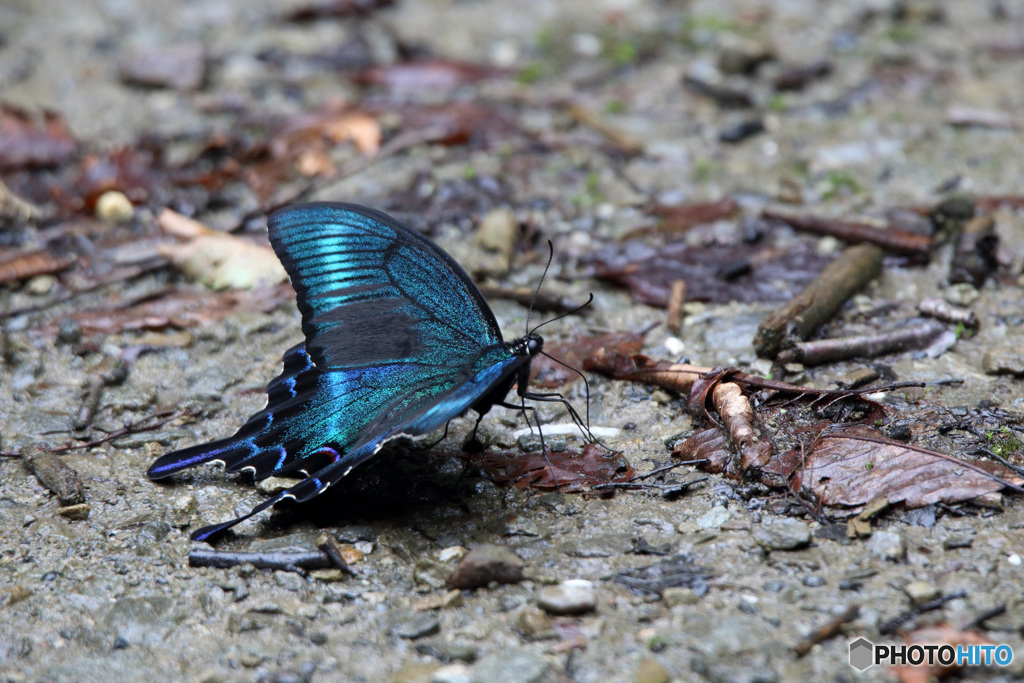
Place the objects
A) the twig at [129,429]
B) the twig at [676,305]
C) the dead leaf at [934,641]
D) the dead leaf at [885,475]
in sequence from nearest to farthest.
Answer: the dead leaf at [934,641] → the dead leaf at [885,475] → the twig at [129,429] → the twig at [676,305]

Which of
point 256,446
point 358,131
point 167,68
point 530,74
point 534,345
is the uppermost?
point 167,68

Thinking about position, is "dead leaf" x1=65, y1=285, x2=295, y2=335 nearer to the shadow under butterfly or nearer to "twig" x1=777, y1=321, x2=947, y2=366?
the shadow under butterfly

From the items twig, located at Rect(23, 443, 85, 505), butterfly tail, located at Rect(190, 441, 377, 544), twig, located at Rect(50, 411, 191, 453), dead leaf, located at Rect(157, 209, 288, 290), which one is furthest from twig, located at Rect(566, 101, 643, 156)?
twig, located at Rect(23, 443, 85, 505)

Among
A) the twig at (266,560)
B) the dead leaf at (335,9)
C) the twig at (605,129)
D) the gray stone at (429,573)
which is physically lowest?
the gray stone at (429,573)

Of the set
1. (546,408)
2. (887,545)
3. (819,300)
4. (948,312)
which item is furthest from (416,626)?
(948,312)

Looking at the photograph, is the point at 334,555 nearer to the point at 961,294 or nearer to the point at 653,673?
the point at 653,673

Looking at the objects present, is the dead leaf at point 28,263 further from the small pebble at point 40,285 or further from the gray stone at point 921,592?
the gray stone at point 921,592

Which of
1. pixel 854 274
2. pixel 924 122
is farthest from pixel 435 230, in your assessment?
pixel 924 122

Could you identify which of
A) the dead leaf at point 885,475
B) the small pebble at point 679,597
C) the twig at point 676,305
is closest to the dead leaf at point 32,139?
the twig at point 676,305

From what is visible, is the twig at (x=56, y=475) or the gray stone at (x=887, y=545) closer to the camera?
the gray stone at (x=887, y=545)
